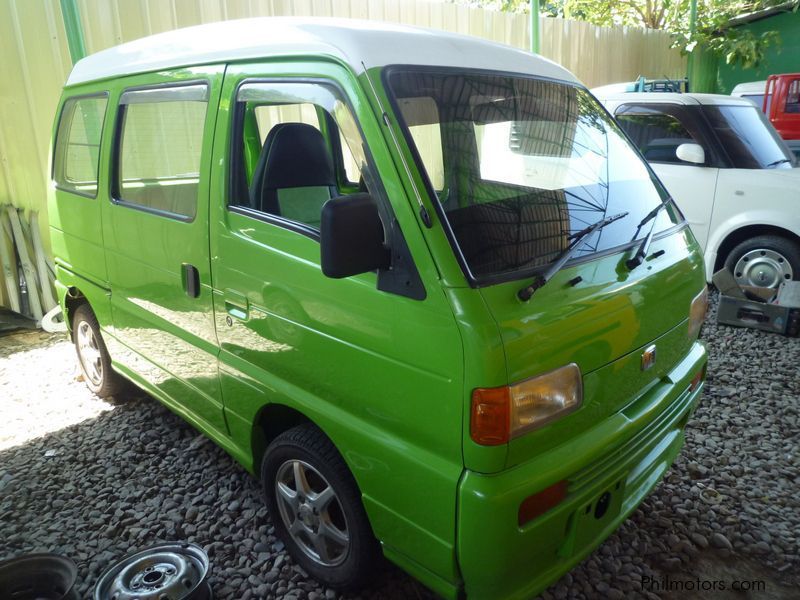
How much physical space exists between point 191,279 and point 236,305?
0.32 meters

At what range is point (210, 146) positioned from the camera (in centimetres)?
242

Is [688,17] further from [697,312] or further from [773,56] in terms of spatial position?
[697,312]

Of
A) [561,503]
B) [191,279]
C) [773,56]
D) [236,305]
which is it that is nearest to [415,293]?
[561,503]

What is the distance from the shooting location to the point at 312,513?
7.63 ft

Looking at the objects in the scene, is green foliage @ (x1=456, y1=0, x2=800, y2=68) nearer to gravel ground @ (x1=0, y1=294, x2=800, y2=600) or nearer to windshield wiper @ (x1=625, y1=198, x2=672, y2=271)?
gravel ground @ (x1=0, y1=294, x2=800, y2=600)

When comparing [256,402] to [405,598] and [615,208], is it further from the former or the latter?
[615,208]

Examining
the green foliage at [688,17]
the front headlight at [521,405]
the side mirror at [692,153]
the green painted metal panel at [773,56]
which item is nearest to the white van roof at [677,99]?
the side mirror at [692,153]

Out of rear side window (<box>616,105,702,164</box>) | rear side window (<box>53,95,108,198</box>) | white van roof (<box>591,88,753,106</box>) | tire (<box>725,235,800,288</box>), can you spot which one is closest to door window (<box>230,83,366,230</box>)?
rear side window (<box>53,95,108,198</box>)

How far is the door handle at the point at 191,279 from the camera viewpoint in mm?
2561

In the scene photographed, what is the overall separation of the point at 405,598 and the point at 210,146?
1952mm

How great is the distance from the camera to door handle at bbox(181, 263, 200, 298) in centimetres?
256

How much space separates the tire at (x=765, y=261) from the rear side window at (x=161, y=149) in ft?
16.0

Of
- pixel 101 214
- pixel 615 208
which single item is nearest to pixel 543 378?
pixel 615 208

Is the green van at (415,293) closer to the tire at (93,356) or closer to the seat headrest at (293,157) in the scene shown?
the seat headrest at (293,157)
